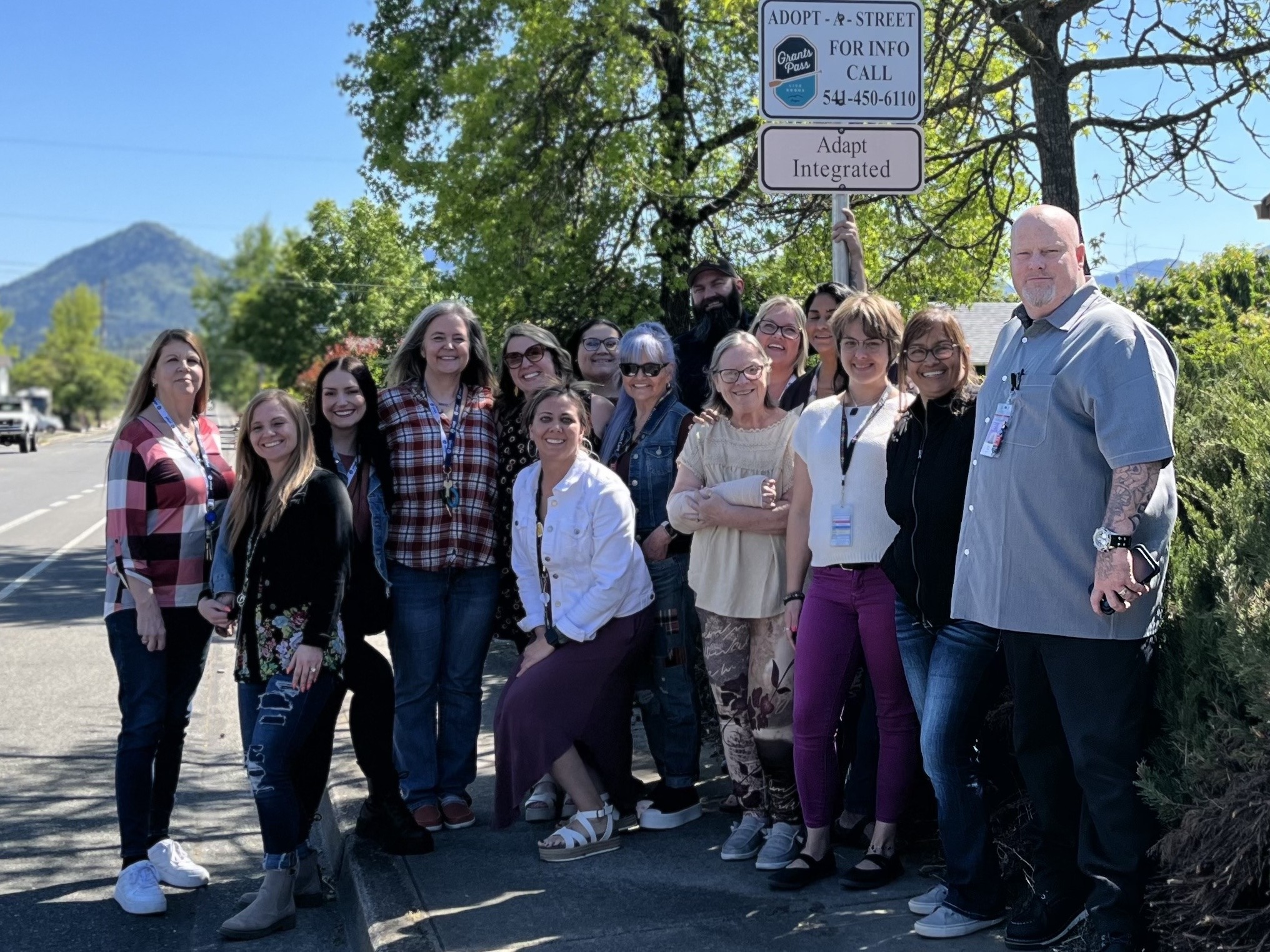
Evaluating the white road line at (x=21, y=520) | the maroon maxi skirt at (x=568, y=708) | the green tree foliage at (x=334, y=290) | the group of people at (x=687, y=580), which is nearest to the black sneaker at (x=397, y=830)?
the group of people at (x=687, y=580)

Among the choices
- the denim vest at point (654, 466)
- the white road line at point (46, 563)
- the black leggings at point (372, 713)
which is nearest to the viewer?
the black leggings at point (372, 713)

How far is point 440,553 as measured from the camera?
5.28m

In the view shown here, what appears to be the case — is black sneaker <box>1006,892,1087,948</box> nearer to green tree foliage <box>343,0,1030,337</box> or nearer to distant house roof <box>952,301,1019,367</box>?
green tree foliage <box>343,0,1030,337</box>

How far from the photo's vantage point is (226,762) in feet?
23.3

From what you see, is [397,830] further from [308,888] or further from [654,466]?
[654,466]

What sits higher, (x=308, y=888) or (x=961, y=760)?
(x=961, y=760)

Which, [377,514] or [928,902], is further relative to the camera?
[377,514]

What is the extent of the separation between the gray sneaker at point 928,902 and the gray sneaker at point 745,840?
31.9 inches

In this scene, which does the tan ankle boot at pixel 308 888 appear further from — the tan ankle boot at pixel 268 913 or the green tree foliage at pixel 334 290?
the green tree foliage at pixel 334 290

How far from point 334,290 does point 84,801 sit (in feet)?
107

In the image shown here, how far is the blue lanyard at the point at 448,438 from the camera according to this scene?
17.5 feet

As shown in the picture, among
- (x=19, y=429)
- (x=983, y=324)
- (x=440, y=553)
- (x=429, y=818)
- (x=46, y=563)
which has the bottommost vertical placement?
(x=429, y=818)

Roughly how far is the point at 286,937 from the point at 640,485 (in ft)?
7.17

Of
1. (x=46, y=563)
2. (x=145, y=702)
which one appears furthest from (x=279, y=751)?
(x=46, y=563)
